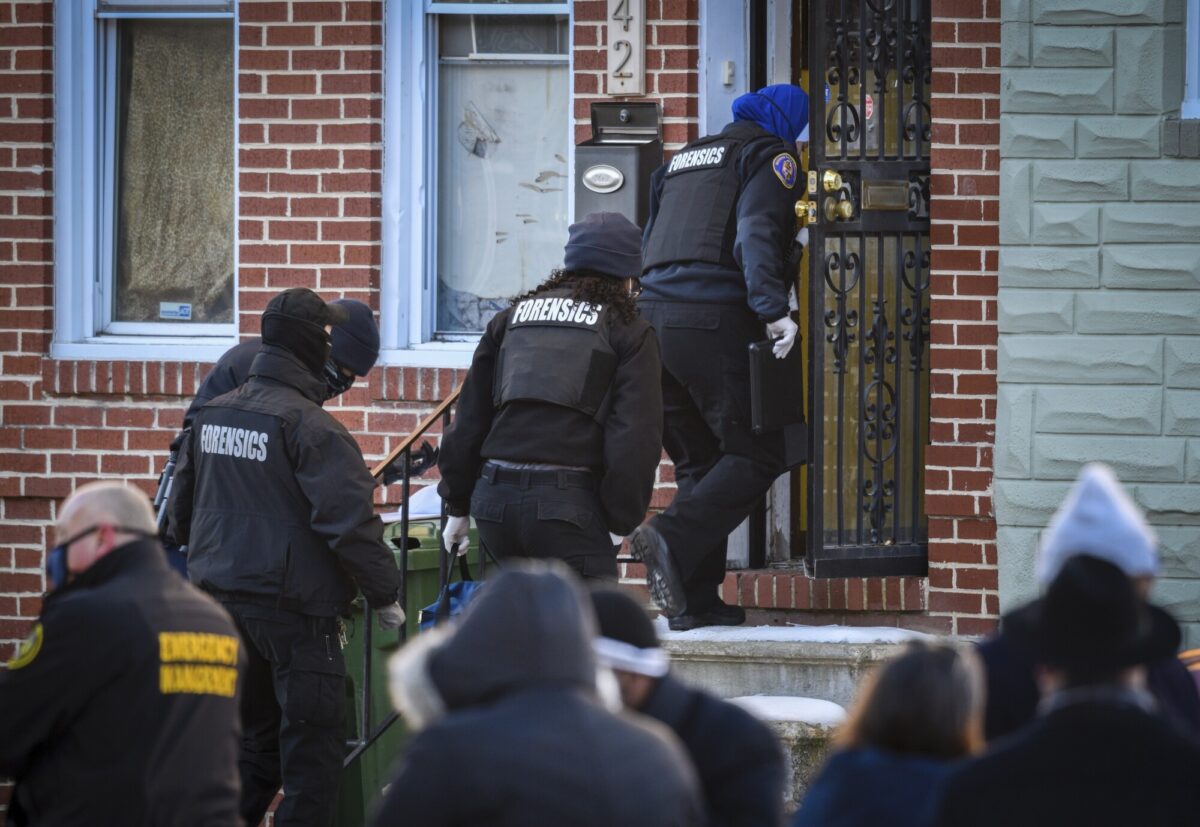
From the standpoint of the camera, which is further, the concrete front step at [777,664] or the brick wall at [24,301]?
the brick wall at [24,301]

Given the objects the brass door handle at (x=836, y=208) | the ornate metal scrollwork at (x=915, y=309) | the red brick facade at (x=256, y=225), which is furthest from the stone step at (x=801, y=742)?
the brass door handle at (x=836, y=208)

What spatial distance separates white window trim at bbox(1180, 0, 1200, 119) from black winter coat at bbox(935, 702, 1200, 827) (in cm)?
451

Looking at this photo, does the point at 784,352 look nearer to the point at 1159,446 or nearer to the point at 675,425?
the point at 675,425

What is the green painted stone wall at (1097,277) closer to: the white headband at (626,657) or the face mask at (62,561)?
the white headband at (626,657)

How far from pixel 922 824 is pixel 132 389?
5.36m

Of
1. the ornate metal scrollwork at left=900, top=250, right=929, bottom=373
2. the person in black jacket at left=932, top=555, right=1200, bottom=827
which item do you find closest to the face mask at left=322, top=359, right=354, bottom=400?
the ornate metal scrollwork at left=900, top=250, right=929, bottom=373

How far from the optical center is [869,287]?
6.70 meters

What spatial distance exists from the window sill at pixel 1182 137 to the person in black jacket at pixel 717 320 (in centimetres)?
131

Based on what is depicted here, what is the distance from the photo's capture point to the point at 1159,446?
21.4 ft

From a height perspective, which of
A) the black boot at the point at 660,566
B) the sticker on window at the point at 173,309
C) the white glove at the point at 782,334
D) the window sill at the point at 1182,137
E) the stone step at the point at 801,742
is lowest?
the stone step at the point at 801,742

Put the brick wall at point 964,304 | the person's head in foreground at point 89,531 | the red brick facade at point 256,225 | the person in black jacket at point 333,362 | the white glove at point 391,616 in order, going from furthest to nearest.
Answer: the red brick facade at point 256,225 → the brick wall at point 964,304 → the person in black jacket at point 333,362 → the white glove at point 391,616 → the person's head in foreground at point 89,531

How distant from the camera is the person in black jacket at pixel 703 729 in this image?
318cm

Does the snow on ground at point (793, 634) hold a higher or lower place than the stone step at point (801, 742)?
higher

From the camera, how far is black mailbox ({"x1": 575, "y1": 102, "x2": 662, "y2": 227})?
6.91m
